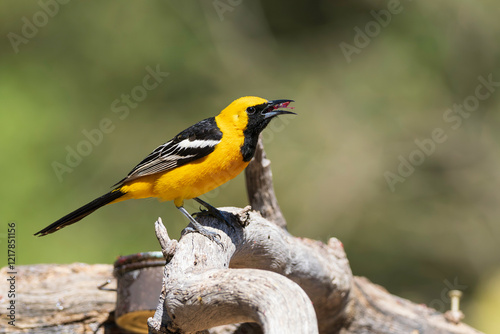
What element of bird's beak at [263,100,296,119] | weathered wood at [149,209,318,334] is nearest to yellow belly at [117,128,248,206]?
bird's beak at [263,100,296,119]

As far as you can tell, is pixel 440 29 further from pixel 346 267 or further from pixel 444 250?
pixel 346 267

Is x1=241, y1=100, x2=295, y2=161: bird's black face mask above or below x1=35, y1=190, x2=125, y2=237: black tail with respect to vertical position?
above

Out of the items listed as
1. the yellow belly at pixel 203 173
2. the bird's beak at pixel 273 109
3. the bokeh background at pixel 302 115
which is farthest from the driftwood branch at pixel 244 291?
the bokeh background at pixel 302 115

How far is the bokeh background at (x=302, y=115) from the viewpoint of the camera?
9547 millimetres

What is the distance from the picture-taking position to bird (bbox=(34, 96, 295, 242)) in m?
3.84

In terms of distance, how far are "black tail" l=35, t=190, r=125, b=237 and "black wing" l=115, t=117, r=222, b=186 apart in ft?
0.49

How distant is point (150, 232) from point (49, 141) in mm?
2283

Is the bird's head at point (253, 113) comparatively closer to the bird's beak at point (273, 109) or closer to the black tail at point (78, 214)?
the bird's beak at point (273, 109)

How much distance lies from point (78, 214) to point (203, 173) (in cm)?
89

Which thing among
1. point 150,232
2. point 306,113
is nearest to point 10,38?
point 150,232

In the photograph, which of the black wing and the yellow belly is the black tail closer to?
the black wing

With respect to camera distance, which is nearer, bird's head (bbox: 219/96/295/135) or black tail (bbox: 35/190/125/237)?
black tail (bbox: 35/190/125/237)

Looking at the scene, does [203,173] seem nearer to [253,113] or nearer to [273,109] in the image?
[253,113]

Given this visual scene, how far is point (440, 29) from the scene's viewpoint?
1112 centimetres
